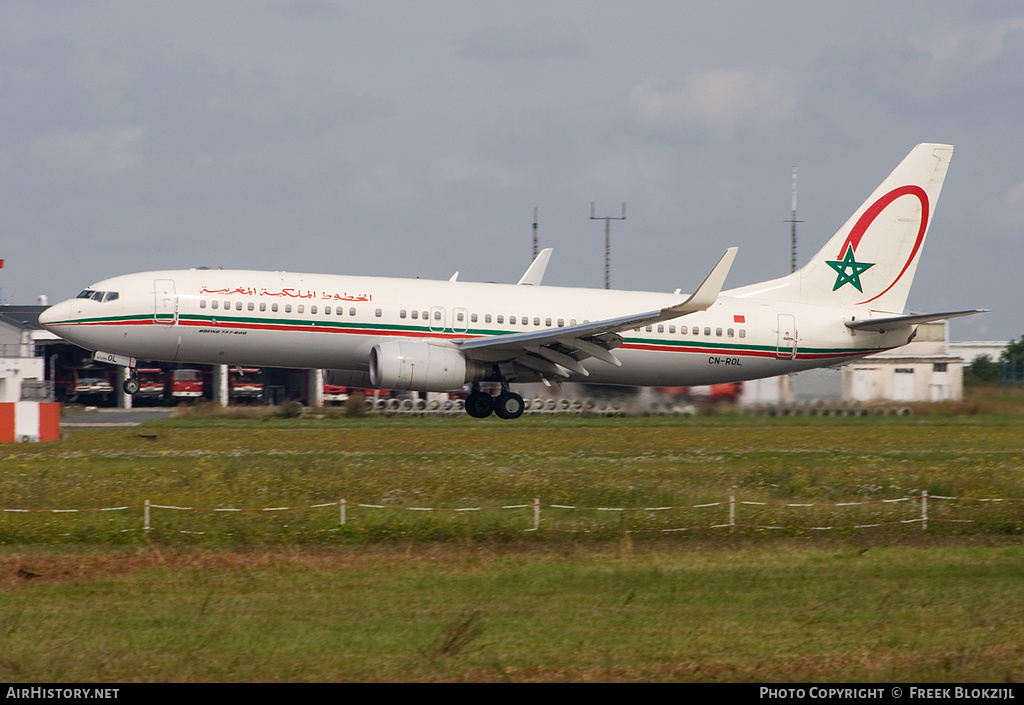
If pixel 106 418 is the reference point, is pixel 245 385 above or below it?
above

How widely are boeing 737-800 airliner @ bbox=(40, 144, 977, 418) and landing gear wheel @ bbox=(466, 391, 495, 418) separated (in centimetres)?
4

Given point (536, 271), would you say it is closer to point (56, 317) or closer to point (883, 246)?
point (883, 246)

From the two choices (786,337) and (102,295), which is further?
(786,337)

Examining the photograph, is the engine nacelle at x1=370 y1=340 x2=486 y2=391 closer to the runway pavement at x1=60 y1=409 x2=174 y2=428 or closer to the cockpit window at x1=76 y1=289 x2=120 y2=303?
the cockpit window at x1=76 y1=289 x2=120 y2=303

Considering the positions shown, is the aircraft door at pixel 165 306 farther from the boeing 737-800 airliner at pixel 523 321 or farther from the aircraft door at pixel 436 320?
the aircraft door at pixel 436 320

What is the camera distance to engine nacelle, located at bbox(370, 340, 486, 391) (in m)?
31.5

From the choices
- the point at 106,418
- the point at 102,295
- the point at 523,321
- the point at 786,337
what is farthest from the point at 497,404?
the point at 106,418

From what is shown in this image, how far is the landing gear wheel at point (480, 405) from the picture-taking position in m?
35.6

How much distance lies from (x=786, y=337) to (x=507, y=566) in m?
20.6

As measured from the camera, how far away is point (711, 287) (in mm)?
30250

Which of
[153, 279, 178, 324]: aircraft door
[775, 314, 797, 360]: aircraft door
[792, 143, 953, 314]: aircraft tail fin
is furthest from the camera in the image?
[792, 143, 953, 314]: aircraft tail fin

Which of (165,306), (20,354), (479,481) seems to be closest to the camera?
(479,481)

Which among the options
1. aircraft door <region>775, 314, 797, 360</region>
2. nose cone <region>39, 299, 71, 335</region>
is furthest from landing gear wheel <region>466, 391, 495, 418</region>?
nose cone <region>39, 299, 71, 335</region>

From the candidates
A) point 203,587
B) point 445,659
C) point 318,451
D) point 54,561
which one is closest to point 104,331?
point 318,451
